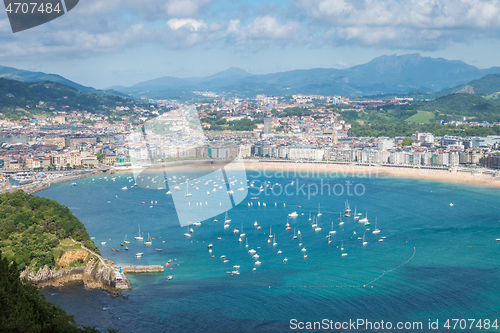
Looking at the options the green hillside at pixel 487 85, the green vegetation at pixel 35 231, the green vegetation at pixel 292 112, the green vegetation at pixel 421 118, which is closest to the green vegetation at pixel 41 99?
the green vegetation at pixel 292 112

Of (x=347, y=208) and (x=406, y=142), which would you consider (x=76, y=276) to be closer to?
(x=347, y=208)

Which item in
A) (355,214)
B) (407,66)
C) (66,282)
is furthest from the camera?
(407,66)

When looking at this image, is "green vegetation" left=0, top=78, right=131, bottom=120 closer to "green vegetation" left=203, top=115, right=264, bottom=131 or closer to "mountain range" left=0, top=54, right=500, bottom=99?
"green vegetation" left=203, top=115, right=264, bottom=131

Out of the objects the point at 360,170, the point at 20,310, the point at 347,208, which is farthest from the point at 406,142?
the point at 20,310

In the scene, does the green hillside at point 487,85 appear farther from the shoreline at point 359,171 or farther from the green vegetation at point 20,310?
the green vegetation at point 20,310

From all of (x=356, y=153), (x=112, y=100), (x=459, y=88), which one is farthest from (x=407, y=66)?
(x=356, y=153)

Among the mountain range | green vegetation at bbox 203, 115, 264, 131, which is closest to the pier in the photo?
green vegetation at bbox 203, 115, 264, 131

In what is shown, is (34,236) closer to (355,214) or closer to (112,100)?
(355,214)
